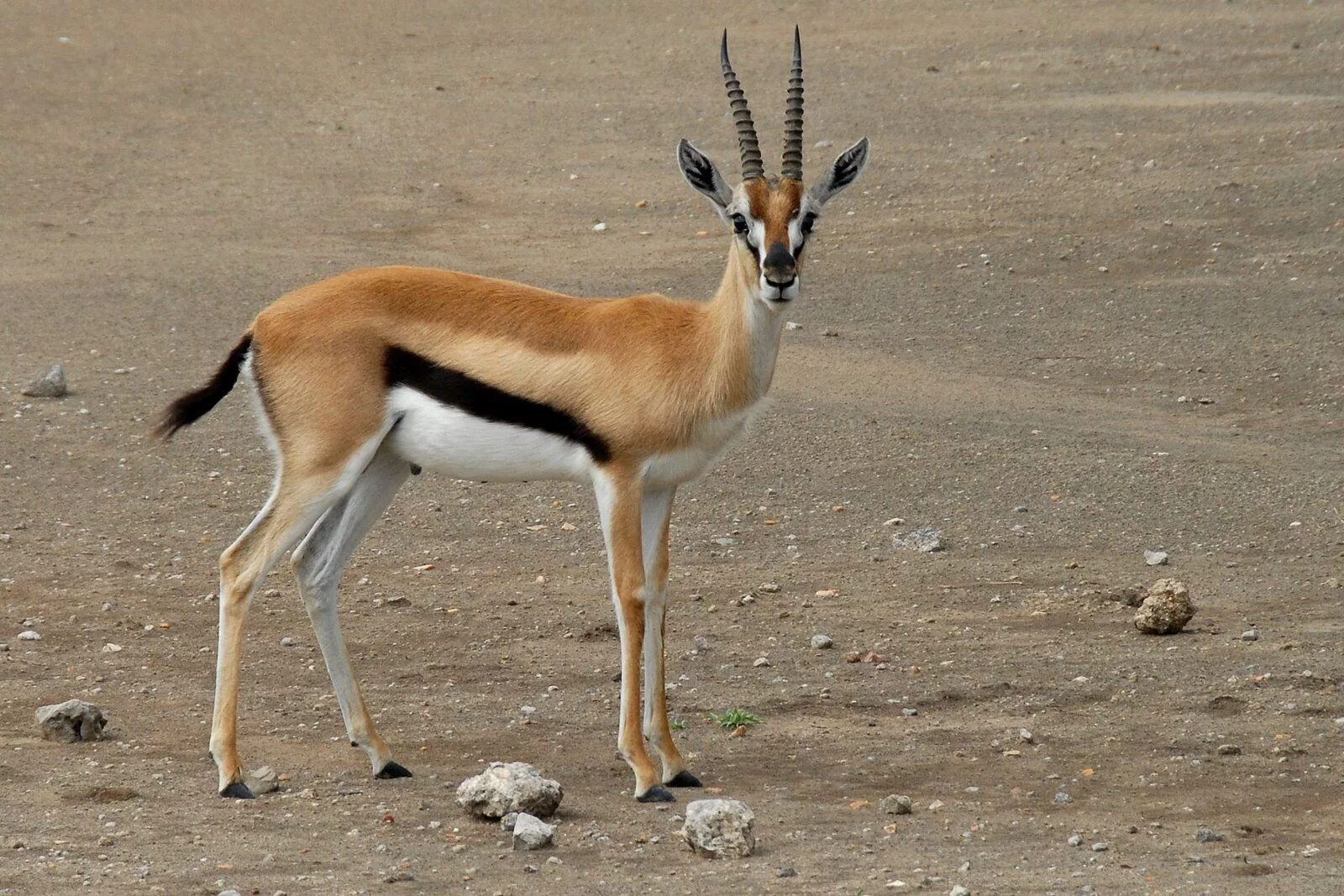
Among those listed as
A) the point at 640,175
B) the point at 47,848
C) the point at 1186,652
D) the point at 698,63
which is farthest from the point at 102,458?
the point at 698,63

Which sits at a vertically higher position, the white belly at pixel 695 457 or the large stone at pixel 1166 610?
the white belly at pixel 695 457

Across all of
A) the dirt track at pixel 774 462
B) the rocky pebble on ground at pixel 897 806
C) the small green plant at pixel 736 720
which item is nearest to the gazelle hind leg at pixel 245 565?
the dirt track at pixel 774 462

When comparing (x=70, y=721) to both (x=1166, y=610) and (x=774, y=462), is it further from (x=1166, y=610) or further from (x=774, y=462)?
(x=774, y=462)

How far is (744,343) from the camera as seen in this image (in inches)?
287

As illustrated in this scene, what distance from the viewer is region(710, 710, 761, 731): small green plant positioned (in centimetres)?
786

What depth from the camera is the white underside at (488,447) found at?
23.4 feet

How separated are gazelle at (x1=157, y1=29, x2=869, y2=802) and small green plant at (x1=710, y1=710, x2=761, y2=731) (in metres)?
0.66

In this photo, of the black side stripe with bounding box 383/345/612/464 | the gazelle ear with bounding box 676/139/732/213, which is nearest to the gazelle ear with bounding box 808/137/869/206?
the gazelle ear with bounding box 676/139/732/213

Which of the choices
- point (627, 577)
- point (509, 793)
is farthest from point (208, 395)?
point (509, 793)

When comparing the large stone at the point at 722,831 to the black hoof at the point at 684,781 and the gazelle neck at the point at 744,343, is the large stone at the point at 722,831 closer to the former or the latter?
the black hoof at the point at 684,781

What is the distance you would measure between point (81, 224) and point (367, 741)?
420 inches

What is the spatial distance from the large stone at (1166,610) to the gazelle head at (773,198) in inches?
96.4

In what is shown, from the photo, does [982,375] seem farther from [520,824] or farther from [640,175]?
[520,824]

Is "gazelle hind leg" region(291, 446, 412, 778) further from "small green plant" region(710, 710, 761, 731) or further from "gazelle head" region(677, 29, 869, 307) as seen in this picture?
"gazelle head" region(677, 29, 869, 307)
